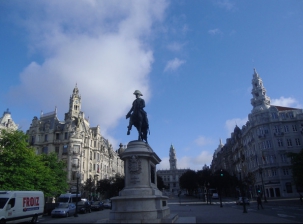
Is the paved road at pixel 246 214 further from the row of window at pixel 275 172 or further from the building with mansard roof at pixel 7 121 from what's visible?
the building with mansard roof at pixel 7 121

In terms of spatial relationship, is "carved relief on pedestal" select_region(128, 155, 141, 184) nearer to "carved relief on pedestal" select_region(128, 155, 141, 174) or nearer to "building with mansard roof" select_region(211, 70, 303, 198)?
"carved relief on pedestal" select_region(128, 155, 141, 174)

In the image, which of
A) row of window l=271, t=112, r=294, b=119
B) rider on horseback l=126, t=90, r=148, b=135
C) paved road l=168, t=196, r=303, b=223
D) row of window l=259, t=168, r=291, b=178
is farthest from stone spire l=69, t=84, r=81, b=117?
rider on horseback l=126, t=90, r=148, b=135

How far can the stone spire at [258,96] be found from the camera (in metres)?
68.2

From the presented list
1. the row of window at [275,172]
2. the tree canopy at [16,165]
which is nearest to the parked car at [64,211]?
the tree canopy at [16,165]

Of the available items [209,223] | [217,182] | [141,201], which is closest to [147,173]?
[141,201]

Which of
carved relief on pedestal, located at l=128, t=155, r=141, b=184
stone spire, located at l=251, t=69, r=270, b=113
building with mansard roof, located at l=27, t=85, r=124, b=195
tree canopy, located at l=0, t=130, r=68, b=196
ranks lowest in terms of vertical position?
carved relief on pedestal, located at l=128, t=155, r=141, b=184

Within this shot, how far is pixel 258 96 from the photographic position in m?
71.7

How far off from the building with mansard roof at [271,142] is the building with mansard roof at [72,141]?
41721 millimetres

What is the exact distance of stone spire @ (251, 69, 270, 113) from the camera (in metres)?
68.2

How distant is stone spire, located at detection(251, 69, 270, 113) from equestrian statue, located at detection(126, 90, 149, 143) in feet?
181

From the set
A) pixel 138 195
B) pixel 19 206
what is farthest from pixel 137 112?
pixel 19 206

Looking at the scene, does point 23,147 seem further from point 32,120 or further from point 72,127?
point 32,120

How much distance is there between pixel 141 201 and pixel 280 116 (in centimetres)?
5974

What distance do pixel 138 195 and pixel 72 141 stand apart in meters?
57.4
